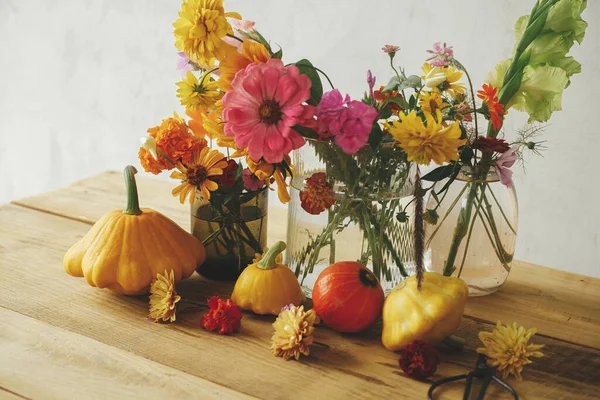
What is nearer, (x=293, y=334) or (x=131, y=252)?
(x=293, y=334)

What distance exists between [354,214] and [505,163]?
0.69 ft

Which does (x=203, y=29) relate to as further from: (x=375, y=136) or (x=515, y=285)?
(x=515, y=285)

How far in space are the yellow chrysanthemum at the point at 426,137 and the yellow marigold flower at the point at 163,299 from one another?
35 cm

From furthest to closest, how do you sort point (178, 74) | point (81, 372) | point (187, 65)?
→ 1. point (178, 74)
2. point (187, 65)
3. point (81, 372)

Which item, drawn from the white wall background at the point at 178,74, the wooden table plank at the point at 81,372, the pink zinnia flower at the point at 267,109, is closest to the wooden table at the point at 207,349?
the wooden table plank at the point at 81,372

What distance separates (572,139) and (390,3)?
1.85 ft

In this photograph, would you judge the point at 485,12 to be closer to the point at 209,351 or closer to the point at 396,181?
the point at 396,181

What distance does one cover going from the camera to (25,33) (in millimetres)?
2543

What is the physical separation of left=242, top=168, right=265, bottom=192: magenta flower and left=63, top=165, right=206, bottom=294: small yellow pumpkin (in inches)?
4.4

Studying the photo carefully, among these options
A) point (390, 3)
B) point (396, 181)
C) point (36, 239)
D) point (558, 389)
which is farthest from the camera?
point (390, 3)

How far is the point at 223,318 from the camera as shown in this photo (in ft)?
2.96

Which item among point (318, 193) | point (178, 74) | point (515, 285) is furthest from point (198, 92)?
point (178, 74)

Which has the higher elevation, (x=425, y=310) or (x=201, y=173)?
(x=201, y=173)

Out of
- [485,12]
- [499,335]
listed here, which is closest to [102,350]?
[499,335]
